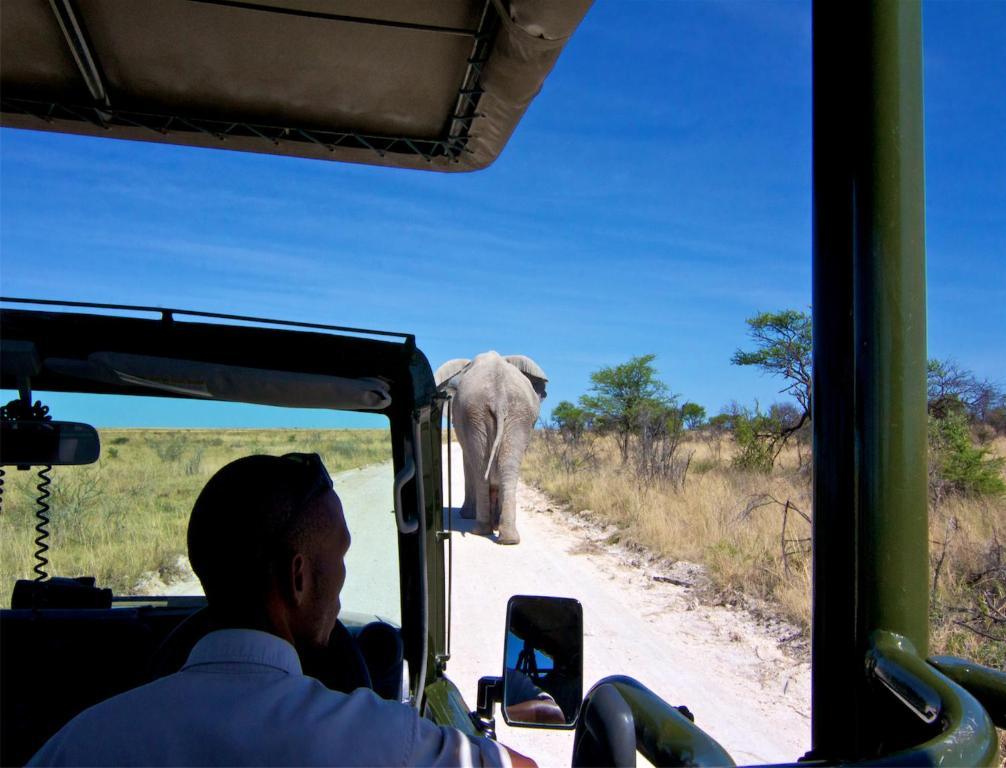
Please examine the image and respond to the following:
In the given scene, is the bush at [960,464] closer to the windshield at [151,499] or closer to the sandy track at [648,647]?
the sandy track at [648,647]

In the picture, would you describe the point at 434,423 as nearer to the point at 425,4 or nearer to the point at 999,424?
the point at 425,4

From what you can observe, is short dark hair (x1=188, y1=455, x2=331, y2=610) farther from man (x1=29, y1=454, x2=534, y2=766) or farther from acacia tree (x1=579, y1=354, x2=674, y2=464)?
acacia tree (x1=579, y1=354, x2=674, y2=464)

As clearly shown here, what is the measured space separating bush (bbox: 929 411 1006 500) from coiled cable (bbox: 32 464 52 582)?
454 inches

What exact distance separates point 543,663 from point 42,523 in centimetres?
135

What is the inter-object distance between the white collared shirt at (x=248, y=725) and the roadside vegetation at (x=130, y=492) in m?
0.93

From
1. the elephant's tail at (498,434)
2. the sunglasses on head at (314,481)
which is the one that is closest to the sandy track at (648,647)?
the elephant's tail at (498,434)

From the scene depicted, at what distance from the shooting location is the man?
118 centimetres

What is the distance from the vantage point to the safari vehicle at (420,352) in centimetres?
108

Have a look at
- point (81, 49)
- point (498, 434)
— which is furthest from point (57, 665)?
point (498, 434)

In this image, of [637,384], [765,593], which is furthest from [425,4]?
[637,384]

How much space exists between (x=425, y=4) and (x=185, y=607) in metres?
1.96

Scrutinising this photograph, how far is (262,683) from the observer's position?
126 cm

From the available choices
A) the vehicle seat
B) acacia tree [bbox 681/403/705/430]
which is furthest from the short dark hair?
acacia tree [bbox 681/403/705/430]

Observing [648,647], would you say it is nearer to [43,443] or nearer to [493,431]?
[43,443]
